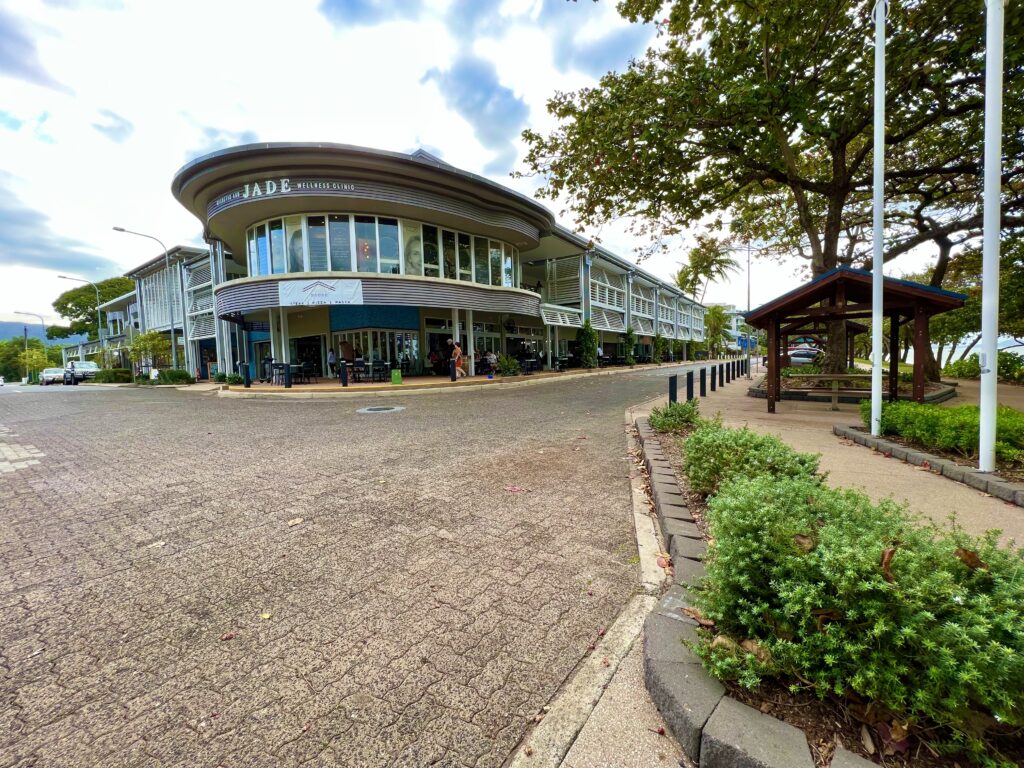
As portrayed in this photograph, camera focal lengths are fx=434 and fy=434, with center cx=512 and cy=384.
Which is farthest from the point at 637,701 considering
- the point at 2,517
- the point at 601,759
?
the point at 2,517

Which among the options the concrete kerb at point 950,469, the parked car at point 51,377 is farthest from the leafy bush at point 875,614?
the parked car at point 51,377

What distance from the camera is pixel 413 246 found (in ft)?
57.3

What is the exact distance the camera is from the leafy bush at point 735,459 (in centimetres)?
339

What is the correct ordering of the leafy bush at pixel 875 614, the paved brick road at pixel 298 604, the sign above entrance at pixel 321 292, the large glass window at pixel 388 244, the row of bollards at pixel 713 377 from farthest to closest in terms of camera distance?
1. the large glass window at pixel 388 244
2. the sign above entrance at pixel 321 292
3. the row of bollards at pixel 713 377
4. the paved brick road at pixel 298 604
5. the leafy bush at pixel 875 614

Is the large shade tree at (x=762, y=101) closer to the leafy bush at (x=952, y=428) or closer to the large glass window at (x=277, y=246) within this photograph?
the leafy bush at (x=952, y=428)

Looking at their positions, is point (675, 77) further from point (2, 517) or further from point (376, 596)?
point (2, 517)

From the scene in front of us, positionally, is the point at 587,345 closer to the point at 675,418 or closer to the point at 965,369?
the point at 965,369

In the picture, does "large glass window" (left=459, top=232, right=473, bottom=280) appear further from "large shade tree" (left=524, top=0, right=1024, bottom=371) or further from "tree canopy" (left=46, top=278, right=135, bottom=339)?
"tree canopy" (left=46, top=278, right=135, bottom=339)

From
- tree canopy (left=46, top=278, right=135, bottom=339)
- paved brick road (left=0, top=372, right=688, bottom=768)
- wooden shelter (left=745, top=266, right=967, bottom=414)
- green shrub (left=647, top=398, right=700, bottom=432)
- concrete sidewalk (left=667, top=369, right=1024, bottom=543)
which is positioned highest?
tree canopy (left=46, top=278, right=135, bottom=339)

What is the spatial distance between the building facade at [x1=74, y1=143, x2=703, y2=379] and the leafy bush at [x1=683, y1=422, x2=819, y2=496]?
14342 millimetres

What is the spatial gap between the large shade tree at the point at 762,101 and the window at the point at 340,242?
339 inches

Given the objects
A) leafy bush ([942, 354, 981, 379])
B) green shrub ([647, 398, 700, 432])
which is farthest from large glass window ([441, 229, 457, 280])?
leafy bush ([942, 354, 981, 379])

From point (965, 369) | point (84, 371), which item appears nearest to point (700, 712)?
point (965, 369)

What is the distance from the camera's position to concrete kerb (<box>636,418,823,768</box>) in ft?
4.52
